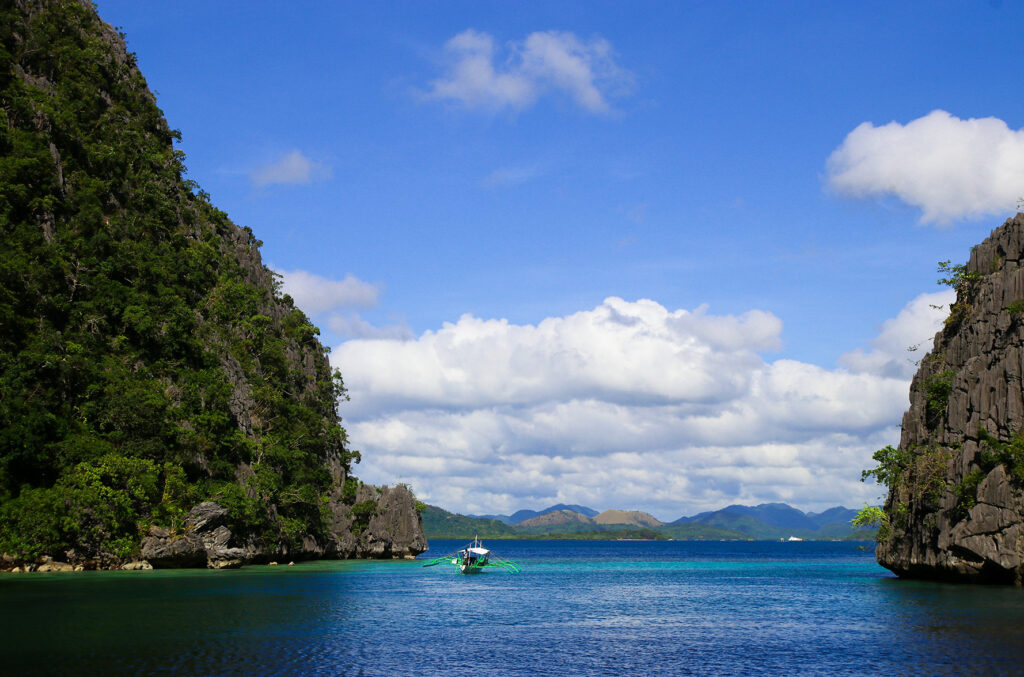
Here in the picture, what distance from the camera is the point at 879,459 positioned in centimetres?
6475

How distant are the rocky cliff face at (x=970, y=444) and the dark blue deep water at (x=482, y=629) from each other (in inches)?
101

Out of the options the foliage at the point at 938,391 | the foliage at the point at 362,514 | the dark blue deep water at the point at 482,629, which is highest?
the foliage at the point at 938,391

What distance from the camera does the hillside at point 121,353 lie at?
6297 cm

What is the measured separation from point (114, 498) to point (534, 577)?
40.8 metres

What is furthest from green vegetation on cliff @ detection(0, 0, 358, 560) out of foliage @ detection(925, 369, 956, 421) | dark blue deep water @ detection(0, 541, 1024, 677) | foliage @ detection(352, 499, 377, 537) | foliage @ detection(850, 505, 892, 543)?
foliage @ detection(925, 369, 956, 421)

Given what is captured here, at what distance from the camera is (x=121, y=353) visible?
239 feet

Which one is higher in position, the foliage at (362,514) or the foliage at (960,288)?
the foliage at (960,288)

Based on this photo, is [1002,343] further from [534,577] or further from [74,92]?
[74,92]

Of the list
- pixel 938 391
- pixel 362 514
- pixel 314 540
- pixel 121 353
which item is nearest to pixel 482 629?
pixel 938 391

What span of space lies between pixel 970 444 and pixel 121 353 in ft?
227

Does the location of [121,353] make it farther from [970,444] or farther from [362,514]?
[970,444]

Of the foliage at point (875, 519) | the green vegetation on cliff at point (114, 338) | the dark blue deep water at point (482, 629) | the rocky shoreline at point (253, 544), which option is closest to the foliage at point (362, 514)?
the rocky shoreline at point (253, 544)

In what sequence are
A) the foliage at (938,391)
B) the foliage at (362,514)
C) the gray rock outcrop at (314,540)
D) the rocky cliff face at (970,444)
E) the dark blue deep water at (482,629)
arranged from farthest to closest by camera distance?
the foliage at (362,514) < the gray rock outcrop at (314,540) < the foliage at (938,391) < the rocky cliff face at (970,444) < the dark blue deep water at (482,629)

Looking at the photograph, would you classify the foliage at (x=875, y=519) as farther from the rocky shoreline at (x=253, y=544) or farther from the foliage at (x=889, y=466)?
the rocky shoreline at (x=253, y=544)
